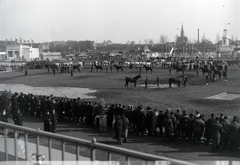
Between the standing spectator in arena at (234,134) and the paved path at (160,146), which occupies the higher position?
the standing spectator in arena at (234,134)

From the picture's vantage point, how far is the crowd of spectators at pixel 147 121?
1123 cm

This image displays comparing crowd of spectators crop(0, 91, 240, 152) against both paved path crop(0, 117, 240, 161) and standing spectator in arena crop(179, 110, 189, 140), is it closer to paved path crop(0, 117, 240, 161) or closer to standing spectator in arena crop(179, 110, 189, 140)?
standing spectator in arena crop(179, 110, 189, 140)

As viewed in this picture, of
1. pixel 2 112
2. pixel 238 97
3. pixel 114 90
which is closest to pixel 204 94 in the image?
Result: pixel 238 97

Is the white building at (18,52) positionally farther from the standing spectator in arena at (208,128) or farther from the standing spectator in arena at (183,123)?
the standing spectator in arena at (208,128)

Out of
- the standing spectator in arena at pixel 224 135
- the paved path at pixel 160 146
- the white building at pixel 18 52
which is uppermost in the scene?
the white building at pixel 18 52

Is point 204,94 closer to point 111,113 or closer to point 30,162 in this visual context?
point 111,113

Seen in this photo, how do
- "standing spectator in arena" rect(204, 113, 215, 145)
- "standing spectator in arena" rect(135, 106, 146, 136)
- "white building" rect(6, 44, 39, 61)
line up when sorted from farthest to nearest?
1. "white building" rect(6, 44, 39, 61)
2. "standing spectator in arena" rect(135, 106, 146, 136)
3. "standing spectator in arena" rect(204, 113, 215, 145)

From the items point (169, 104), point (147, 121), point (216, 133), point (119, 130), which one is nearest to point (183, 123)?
point (147, 121)

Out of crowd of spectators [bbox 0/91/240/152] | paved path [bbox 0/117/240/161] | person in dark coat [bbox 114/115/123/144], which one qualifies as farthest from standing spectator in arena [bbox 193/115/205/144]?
person in dark coat [bbox 114/115/123/144]

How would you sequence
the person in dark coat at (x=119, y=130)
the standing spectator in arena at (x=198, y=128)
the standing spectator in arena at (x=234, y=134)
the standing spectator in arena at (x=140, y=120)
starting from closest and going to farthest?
1. the standing spectator in arena at (x=234, y=134)
2. the standing spectator in arena at (x=198, y=128)
3. the person in dark coat at (x=119, y=130)
4. the standing spectator in arena at (x=140, y=120)

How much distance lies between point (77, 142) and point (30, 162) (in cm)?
149

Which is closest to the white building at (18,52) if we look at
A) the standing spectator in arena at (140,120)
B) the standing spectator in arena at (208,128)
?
the standing spectator in arena at (140,120)

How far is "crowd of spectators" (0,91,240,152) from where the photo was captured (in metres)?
11.2

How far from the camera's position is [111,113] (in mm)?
14797
